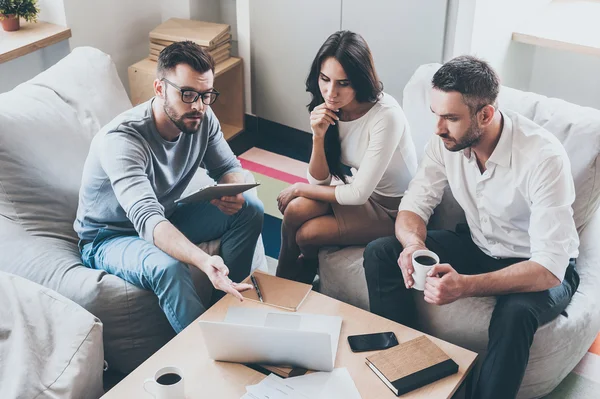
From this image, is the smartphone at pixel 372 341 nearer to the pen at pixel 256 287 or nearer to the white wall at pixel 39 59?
the pen at pixel 256 287

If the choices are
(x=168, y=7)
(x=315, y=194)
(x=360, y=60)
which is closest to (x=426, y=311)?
(x=315, y=194)

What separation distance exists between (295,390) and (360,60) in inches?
43.6

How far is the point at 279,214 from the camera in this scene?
3.24 m

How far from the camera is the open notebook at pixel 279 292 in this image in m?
2.00

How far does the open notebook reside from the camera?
200cm

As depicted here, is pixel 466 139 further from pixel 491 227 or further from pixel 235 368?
pixel 235 368

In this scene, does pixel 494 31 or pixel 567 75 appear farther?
pixel 567 75

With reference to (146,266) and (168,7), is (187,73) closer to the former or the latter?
(146,266)

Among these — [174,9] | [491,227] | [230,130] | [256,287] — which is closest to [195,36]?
[174,9]

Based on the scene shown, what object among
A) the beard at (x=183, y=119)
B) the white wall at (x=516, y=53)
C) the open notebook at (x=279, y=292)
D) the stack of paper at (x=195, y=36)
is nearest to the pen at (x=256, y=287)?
the open notebook at (x=279, y=292)

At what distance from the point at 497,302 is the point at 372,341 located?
433 mm

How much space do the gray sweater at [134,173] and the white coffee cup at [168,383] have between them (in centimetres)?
57

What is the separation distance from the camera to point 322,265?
95.3 inches

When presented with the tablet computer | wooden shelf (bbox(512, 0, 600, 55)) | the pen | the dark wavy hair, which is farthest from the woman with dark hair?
wooden shelf (bbox(512, 0, 600, 55))
